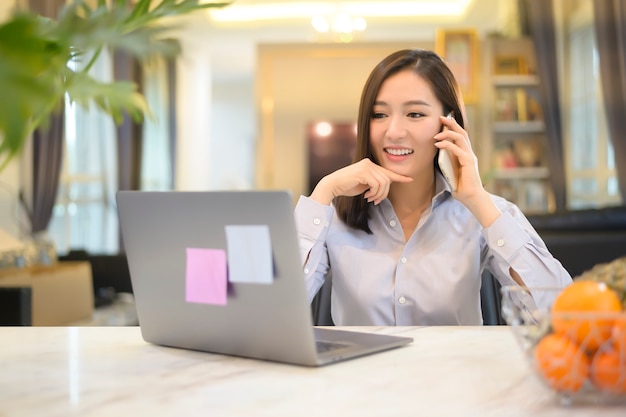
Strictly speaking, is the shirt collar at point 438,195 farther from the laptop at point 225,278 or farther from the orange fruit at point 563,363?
the orange fruit at point 563,363

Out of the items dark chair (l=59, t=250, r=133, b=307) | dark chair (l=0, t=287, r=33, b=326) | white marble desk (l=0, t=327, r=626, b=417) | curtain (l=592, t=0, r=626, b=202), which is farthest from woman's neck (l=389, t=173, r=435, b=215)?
curtain (l=592, t=0, r=626, b=202)

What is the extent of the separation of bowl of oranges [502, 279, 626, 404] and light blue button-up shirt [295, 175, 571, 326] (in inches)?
33.9

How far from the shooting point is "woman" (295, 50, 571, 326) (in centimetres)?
182

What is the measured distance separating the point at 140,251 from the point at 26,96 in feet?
2.14

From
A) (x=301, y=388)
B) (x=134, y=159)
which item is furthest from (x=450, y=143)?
(x=134, y=159)

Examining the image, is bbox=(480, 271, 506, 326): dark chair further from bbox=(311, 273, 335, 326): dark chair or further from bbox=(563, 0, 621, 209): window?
bbox=(563, 0, 621, 209): window

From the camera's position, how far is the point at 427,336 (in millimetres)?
1329

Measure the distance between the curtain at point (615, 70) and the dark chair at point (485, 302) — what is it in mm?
4207

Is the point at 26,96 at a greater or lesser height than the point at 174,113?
lesser

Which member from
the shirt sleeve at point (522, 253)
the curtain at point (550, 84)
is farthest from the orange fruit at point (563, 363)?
the curtain at point (550, 84)

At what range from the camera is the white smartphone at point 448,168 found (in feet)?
5.80

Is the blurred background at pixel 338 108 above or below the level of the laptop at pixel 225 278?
above

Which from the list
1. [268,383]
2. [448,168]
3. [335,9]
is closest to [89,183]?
[335,9]

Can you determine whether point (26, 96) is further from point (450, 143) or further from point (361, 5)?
point (361, 5)
